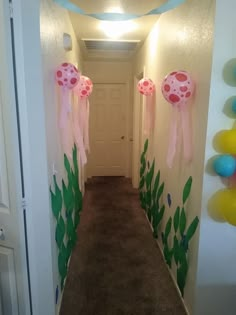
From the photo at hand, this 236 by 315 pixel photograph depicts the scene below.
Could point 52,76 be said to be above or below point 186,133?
above

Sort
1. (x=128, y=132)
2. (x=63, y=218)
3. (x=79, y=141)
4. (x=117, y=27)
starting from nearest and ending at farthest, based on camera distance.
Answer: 1. (x=63, y=218)
2. (x=79, y=141)
3. (x=117, y=27)
4. (x=128, y=132)

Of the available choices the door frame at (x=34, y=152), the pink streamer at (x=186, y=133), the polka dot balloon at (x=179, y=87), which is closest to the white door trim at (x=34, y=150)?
the door frame at (x=34, y=152)

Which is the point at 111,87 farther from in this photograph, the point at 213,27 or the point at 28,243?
the point at 28,243

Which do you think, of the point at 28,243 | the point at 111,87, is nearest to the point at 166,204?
the point at 28,243

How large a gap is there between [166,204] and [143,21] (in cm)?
196

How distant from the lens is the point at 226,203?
56.0 inches

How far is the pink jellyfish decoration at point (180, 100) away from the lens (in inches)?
64.1

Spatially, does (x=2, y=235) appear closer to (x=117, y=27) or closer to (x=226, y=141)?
(x=226, y=141)

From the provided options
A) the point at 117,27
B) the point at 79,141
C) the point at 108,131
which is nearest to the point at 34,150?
the point at 79,141

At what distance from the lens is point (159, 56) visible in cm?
257

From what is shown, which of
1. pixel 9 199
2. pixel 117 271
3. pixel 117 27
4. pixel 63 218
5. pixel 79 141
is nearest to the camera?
pixel 9 199

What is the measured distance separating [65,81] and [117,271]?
5.69 feet

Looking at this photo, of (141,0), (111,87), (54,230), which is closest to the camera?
(54,230)

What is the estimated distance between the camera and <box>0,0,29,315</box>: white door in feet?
3.89
